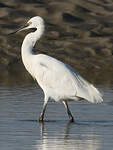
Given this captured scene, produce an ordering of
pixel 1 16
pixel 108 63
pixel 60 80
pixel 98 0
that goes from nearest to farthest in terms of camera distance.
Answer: pixel 60 80
pixel 108 63
pixel 1 16
pixel 98 0

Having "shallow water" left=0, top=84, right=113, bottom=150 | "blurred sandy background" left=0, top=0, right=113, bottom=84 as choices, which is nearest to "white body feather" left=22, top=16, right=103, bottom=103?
"shallow water" left=0, top=84, right=113, bottom=150

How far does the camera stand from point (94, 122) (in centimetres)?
1332

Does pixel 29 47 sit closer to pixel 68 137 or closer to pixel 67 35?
pixel 68 137

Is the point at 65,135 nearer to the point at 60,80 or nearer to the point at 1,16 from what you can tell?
the point at 60,80

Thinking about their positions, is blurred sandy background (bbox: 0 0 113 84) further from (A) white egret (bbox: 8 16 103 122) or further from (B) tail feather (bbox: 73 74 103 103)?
(B) tail feather (bbox: 73 74 103 103)

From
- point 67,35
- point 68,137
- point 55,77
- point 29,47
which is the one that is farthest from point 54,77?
point 67,35

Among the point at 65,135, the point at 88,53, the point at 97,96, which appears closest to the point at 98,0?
the point at 88,53

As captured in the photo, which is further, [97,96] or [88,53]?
[88,53]

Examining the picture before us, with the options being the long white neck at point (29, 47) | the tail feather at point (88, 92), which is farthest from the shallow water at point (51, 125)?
the long white neck at point (29, 47)

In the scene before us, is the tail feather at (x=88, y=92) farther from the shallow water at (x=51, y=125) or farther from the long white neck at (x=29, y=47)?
the long white neck at (x=29, y=47)

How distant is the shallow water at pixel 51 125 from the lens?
11.0 m

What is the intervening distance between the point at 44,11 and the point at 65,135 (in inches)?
582

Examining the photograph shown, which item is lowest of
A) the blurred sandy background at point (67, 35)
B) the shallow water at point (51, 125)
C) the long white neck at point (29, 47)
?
the blurred sandy background at point (67, 35)

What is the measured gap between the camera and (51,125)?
1305 cm
